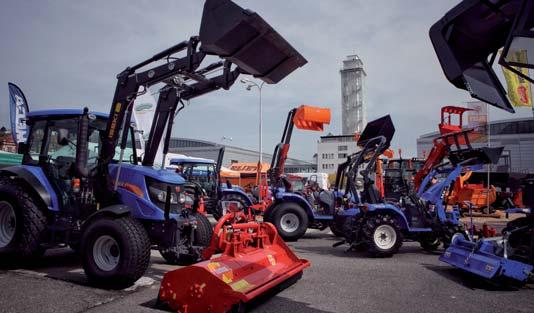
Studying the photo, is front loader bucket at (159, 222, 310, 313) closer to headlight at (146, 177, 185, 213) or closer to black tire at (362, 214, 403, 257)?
headlight at (146, 177, 185, 213)

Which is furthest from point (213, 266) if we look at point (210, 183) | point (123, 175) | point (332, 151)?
point (332, 151)

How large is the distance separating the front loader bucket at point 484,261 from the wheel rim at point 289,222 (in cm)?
468

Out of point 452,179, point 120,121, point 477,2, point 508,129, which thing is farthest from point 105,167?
point 508,129

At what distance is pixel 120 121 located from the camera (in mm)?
6109

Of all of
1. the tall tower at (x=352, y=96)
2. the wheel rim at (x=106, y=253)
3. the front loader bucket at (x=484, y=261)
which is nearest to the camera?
the wheel rim at (x=106, y=253)

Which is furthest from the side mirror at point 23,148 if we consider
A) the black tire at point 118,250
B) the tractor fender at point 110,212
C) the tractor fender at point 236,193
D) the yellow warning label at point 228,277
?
the tractor fender at point 236,193

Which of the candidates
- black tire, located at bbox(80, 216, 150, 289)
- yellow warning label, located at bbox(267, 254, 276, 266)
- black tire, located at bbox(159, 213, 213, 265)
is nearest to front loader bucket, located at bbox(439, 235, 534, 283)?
yellow warning label, located at bbox(267, 254, 276, 266)

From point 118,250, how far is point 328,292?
287 centimetres

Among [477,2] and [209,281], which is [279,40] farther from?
[209,281]

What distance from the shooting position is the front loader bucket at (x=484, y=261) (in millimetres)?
5513

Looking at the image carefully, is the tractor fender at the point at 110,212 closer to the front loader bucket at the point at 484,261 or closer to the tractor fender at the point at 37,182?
the tractor fender at the point at 37,182

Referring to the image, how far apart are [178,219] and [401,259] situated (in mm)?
4836

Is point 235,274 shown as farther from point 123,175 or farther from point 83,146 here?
point 83,146

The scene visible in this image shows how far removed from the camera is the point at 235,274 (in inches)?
177
